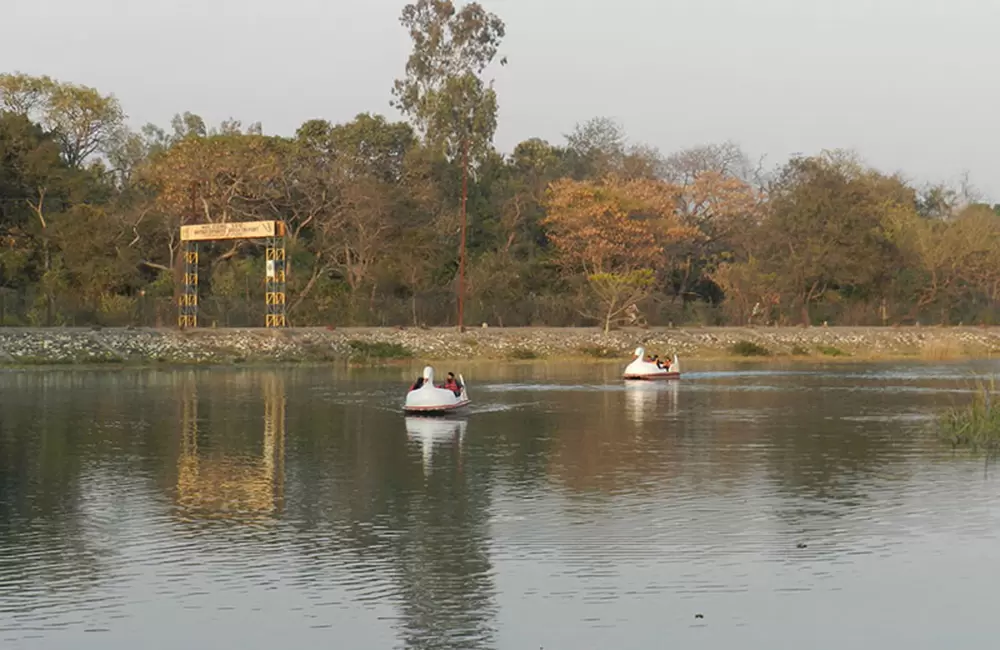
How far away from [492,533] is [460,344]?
53355mm

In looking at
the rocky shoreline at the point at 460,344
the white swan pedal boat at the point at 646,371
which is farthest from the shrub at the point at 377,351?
the white swan pedal boat at the point at 646,371

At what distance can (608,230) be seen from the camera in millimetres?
87188

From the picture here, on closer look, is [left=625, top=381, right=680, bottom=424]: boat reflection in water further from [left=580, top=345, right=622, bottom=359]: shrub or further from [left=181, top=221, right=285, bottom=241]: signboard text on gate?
[left=181, top=221, right=285, bottom=241]: signboard text on gate

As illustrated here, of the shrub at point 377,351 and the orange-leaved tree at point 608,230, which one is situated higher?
the orange-leaved tree at point 608,230

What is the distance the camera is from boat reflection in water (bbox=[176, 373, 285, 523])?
1948 cm

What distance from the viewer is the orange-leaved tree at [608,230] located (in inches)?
3383

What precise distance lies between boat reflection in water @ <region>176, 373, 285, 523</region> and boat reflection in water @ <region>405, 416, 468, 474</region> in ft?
9.33

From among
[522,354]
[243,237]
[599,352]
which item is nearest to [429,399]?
[243,237]

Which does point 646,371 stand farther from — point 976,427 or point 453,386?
point 976,427

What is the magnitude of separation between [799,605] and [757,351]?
6489cm

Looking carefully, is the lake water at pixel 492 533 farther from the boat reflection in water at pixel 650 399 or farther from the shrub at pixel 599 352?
the shrub at pixel 599 352

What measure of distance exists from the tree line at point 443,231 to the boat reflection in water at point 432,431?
3902 centimetres

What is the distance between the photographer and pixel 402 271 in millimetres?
81938

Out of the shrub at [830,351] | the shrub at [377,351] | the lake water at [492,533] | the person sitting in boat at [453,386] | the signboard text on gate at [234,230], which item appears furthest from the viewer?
the shrub at [830,351]
